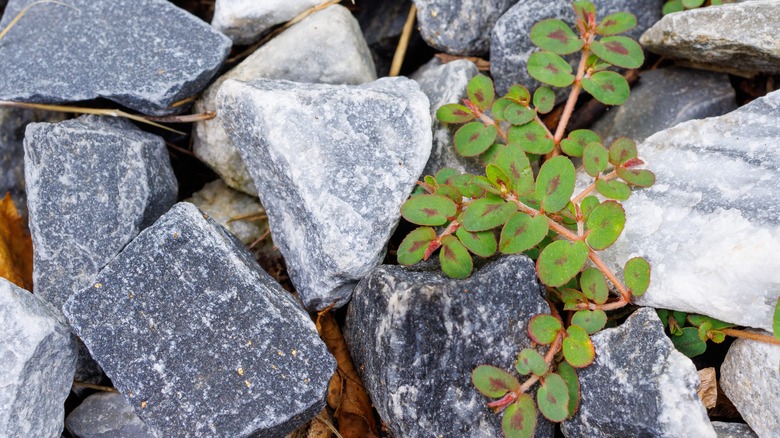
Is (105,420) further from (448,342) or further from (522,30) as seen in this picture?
(522,30)

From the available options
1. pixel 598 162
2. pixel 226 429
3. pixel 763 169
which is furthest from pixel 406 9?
pixel 226 429

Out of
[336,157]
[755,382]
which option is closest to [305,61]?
[336,157]

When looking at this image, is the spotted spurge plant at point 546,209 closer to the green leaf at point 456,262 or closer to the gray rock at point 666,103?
the green leaf at point 456,262

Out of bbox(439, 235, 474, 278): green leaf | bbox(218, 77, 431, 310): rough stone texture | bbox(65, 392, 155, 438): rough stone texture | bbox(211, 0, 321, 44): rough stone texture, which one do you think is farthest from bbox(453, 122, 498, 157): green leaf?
bbox(65, 392, 155, 438): rough stone texture

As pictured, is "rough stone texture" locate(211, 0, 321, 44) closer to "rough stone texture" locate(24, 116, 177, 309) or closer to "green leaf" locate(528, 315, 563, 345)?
"rough stone texture" locate(24, 116, 177, 309)

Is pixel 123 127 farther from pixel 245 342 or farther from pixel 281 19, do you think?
pixel 245 342

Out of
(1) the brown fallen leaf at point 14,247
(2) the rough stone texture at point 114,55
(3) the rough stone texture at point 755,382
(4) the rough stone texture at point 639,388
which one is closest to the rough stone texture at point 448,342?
(4) the rough stone texture at point 639,388
